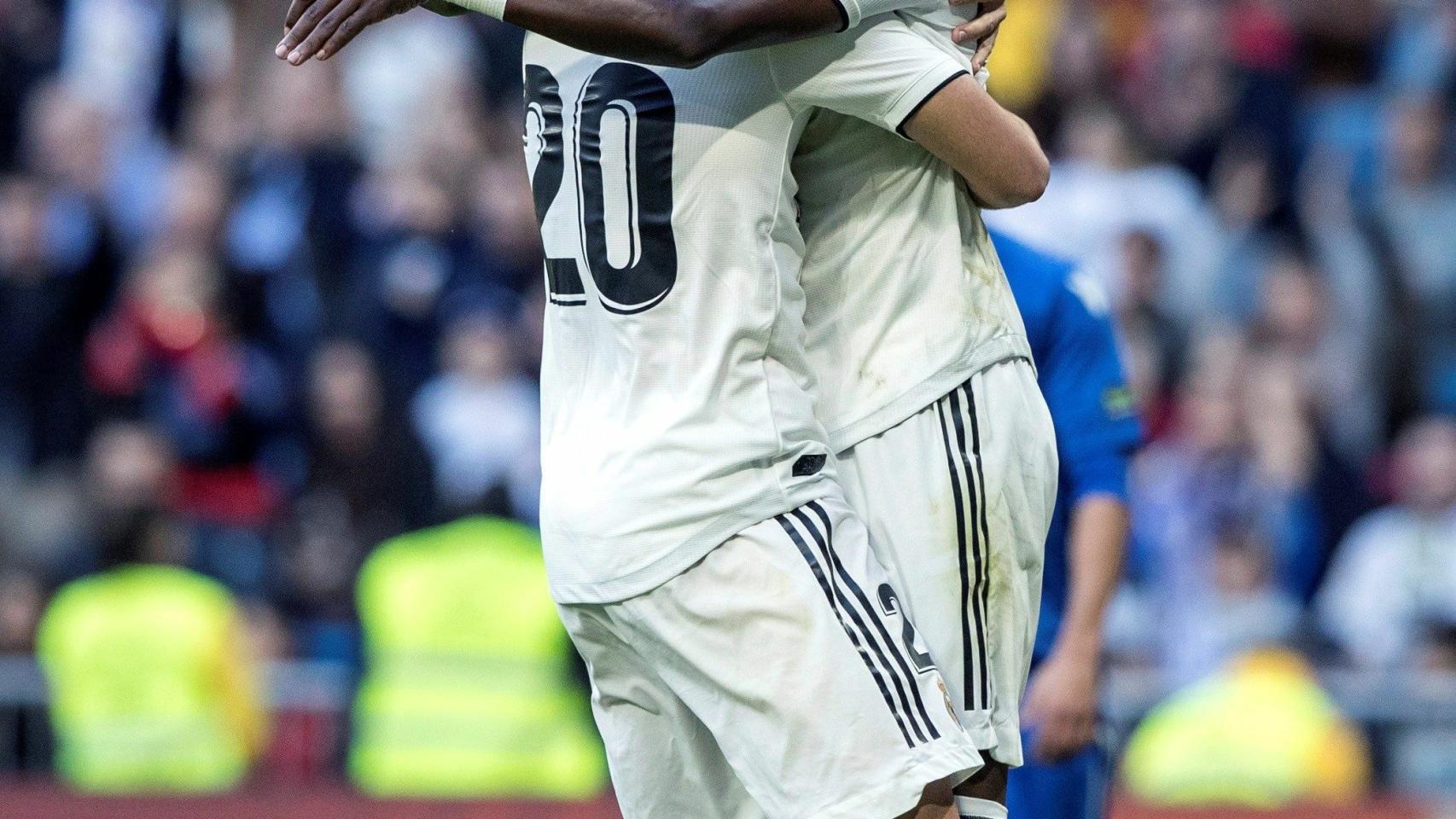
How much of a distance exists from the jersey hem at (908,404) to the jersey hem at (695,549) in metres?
0.16

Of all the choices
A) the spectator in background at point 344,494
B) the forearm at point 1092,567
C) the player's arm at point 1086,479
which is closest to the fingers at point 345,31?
the player's arm at point 1086,479

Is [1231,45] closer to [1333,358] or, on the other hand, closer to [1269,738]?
[1333,358]

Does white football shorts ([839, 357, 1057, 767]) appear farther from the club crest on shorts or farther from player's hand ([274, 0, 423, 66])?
player's hand ([274, 0, 423, 66])

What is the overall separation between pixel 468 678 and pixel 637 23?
5.29 m

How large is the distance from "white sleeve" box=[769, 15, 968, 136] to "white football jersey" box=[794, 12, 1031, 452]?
0.15 meters

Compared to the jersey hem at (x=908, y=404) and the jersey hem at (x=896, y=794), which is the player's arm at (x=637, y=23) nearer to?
the jersey hem at (x=908, y=404)

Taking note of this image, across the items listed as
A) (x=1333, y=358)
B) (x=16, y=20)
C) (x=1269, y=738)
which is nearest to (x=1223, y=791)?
Result: (x=1269, y=738)

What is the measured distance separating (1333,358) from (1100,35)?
6.76 ft

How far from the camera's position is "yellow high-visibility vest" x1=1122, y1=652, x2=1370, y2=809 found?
24.9 feet

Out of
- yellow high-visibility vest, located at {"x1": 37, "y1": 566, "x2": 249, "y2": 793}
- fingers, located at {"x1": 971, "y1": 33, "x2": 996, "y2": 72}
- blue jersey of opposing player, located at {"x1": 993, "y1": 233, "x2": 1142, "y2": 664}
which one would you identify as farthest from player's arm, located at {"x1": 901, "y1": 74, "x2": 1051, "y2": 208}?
yellow high-visibility vest, located at {"x1": 37, "y1": 566, "x2": 249, "y2": 793}

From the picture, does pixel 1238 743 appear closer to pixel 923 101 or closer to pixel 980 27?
pixel 980 27

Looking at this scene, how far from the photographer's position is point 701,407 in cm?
304

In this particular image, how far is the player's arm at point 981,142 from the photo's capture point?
307cm

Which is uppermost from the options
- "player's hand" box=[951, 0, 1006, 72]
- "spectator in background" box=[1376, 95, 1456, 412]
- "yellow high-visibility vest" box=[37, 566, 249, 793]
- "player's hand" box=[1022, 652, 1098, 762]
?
"player's hand" box=[951, 0, 1006, 72]
